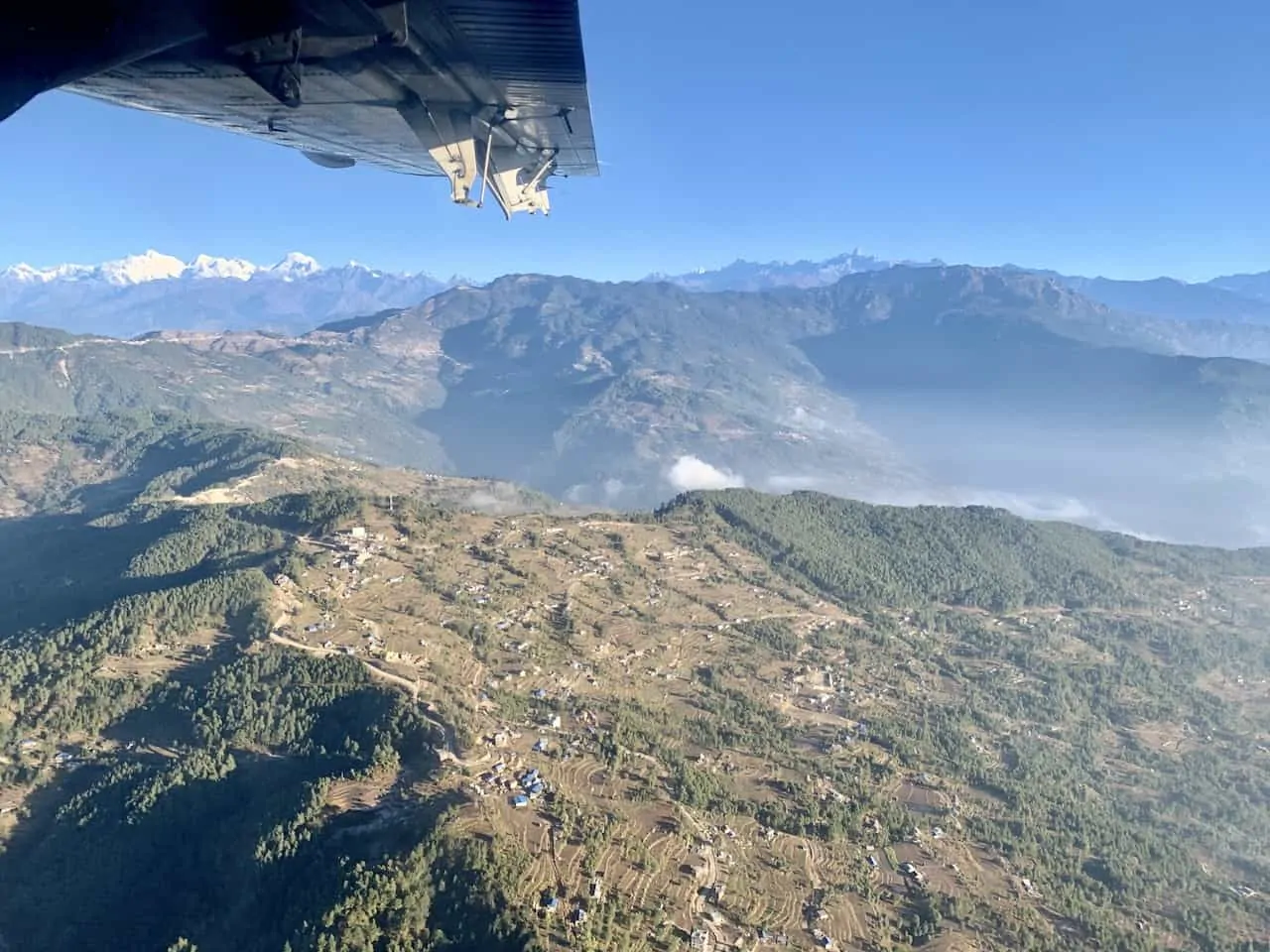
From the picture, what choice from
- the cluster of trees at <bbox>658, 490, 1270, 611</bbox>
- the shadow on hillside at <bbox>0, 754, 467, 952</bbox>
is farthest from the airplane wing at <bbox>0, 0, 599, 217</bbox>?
the cluster of trees at <bbox>658, 490, 1270, 611</bbox>

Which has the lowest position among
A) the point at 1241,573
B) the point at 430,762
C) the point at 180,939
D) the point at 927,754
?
the point at 1241,573

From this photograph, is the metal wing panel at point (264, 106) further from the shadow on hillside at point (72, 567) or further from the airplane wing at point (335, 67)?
the shadow on hillside at point (72, 567)

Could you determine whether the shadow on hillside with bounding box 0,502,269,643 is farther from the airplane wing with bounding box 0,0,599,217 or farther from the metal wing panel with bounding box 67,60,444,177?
the airplane wing with bounding box 0,0,599,217

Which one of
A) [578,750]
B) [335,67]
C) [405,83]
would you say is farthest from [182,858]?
[335,67]

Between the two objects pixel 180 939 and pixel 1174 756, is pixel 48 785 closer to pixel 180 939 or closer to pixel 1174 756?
pixel 180 939

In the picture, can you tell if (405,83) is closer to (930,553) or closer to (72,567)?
(72,567)

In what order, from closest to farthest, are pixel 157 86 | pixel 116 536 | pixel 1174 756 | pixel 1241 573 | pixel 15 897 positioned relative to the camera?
pixel 157 86 → pixel 15 897 → pixel 1174 756 → pixel 116 536 → pixel 1241 573

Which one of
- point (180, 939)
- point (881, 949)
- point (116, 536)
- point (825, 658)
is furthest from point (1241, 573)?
point (116, 536)
